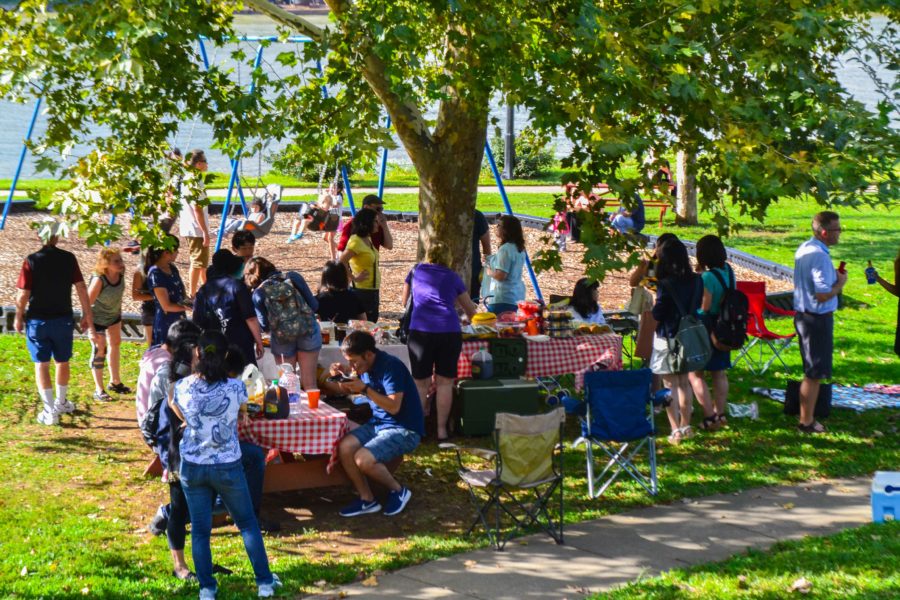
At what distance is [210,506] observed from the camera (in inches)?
275

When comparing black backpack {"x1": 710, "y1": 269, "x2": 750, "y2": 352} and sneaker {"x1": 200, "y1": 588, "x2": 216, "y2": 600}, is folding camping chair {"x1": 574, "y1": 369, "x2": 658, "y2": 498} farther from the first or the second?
sneaker {"x1": 200, "y1": 588, "x2": 216, "y2": 600}

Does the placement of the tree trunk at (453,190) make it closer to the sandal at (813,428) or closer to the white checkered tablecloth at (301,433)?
the sandal at (813,428)

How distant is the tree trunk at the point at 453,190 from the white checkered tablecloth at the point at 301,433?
13.7ft

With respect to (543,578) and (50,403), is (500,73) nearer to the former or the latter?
(543,578)

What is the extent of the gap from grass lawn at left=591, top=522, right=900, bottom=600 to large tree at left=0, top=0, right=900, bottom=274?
2163 mm

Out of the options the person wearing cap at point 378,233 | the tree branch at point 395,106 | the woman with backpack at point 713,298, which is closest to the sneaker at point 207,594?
the tree branch at point 395,106

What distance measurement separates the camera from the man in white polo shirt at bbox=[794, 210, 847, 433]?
33.3ft

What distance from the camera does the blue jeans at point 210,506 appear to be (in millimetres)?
6879

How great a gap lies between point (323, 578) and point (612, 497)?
8.57 ft

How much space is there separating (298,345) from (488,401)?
174cm

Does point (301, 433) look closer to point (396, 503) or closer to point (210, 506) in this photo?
point (396, 503)

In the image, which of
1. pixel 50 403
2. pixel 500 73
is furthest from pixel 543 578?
pixel 50 403

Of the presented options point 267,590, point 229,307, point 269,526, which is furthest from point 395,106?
point 267,590

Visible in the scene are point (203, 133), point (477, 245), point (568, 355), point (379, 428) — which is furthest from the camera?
point (203, 133)
